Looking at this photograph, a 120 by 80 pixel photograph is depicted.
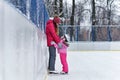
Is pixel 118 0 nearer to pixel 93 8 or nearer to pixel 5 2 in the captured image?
pixel 93 8

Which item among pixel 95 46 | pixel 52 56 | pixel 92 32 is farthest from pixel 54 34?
pixel 92 32

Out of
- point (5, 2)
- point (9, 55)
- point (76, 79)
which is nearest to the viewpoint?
point (5, 2)

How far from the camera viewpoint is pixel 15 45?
3217 mm

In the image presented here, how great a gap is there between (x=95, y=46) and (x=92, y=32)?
2906 millimetres

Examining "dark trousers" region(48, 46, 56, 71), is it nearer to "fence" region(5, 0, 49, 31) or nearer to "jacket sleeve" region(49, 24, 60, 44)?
"jacket sleeve" region(49, 24, 60, 44)

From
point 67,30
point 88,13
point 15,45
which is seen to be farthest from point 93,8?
point 15,45

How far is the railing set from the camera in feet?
103

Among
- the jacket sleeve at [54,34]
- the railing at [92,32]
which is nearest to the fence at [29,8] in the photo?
the jacket sleeve at [54,34]

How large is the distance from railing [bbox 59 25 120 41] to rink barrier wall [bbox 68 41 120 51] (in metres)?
1.23

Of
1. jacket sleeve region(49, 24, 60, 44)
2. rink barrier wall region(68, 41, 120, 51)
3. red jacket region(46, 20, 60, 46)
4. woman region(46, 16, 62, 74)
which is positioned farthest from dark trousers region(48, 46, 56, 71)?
rink barrier wall region(68, 41, 120, 51)

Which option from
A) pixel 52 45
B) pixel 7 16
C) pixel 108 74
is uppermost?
pixel 7 16

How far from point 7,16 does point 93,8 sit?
129 ft

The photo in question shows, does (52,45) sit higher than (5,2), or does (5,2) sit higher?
(5,2)

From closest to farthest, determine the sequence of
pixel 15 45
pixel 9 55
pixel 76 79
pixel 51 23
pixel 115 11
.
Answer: pixel 9 55 < pixel 15 45 < pixel 76 79 < pixel 51 23 < pixel 115 11
